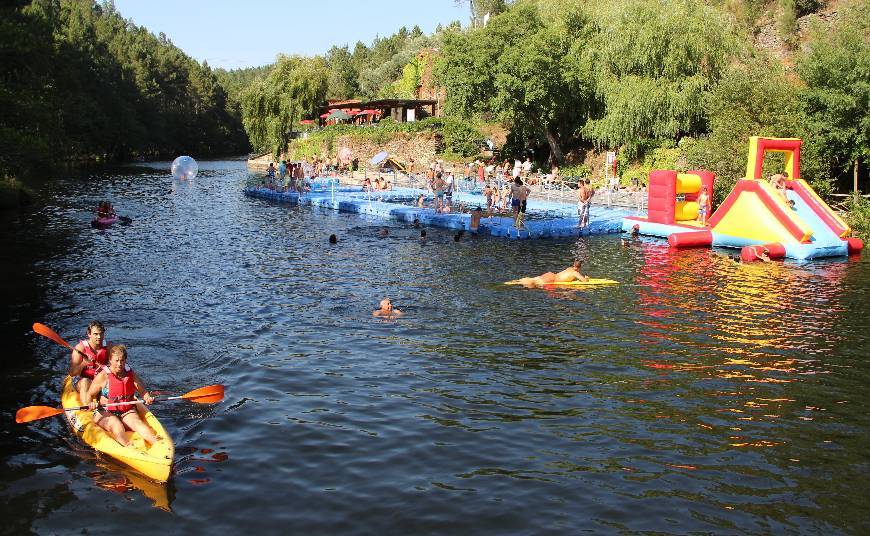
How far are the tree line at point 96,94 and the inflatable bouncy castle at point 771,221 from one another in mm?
31005

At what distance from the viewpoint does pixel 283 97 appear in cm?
7700

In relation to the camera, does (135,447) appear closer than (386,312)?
Yes

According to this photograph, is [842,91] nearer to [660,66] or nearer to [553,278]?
[660,66]

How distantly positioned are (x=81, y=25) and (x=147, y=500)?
10083cm

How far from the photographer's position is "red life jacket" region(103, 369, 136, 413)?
32.3 feet

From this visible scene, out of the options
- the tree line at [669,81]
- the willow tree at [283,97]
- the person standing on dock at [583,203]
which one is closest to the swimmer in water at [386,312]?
the person standing on dock at [583,203]

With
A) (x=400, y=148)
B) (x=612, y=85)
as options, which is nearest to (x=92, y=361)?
(x=612, y=85)

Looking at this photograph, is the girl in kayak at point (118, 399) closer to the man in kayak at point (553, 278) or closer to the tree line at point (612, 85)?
the man in kayak at point (553, 278)

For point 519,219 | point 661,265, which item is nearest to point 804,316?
point 661,265

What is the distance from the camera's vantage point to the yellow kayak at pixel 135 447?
9.05m

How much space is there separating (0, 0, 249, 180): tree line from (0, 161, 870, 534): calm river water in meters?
20.3

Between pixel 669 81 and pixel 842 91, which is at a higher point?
pixel 669 81

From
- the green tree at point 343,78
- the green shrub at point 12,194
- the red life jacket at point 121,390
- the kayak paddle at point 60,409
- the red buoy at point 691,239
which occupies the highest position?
the green tree at point 343,78

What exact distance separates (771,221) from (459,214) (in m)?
12.9
